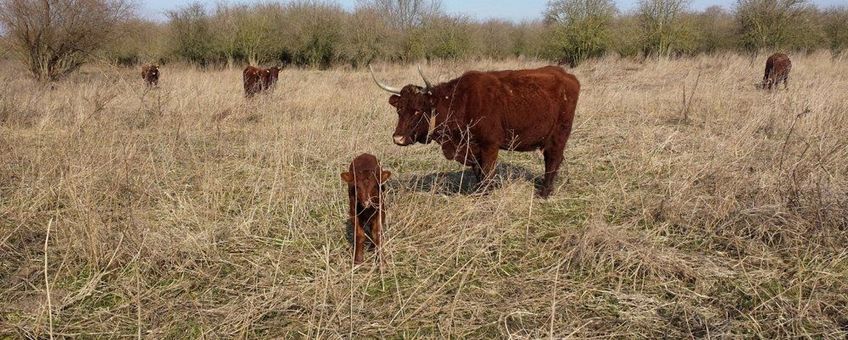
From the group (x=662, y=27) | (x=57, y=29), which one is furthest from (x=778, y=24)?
(x=57, y=29)

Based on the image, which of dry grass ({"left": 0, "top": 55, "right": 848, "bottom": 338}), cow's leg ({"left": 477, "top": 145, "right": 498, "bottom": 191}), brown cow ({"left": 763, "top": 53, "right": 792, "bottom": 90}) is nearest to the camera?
dry grass ({"left": 0, "top": 55, "right": 848, "bottom": 338})

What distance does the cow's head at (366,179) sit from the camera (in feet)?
9.89

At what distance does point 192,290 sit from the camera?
313 centimetres

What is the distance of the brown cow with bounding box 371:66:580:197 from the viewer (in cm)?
449

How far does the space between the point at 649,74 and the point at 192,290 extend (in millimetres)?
15196

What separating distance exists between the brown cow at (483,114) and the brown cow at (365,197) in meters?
1.23

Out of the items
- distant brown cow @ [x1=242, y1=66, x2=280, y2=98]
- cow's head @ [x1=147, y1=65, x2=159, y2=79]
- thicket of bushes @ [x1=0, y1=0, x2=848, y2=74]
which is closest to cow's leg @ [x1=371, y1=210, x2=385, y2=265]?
distant brown cow @ [x1=242, y1=66, x2=280, y2=98]

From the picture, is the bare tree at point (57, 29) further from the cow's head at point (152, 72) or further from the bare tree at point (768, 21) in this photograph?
the bare tree at point (768, 21)

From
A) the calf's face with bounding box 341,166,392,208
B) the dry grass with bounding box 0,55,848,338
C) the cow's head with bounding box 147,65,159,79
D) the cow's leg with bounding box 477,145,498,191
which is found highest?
the cow's head with bounding box 147,65,159,79

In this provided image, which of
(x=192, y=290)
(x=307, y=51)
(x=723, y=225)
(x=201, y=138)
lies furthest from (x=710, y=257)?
(x=307, y=51)

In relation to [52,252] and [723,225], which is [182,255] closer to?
[52,252]

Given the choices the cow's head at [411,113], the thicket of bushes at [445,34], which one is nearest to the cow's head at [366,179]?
the cow's head at [411,113]

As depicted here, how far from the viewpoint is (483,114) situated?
4547 mm

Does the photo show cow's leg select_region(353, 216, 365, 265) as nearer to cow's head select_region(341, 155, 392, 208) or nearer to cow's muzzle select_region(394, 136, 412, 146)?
cow's head select_region(341, 155, 392, 208)
